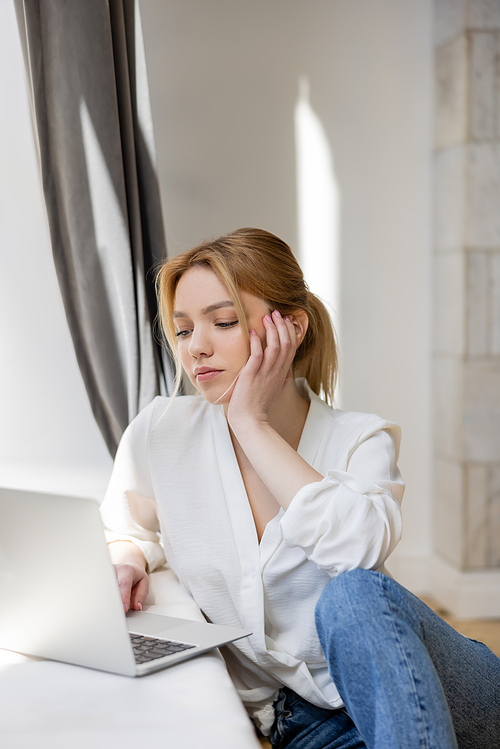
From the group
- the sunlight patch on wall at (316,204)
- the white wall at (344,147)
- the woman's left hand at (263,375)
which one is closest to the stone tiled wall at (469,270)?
the white wall at (344,147)

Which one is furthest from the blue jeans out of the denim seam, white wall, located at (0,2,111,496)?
white wall, located at (0,2,111,496)

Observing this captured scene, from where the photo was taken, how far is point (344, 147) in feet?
7.97

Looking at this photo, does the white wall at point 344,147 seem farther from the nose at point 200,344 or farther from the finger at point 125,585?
the finger at point 125,585

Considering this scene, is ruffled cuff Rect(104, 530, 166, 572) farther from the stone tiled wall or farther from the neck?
the stone tiled wall

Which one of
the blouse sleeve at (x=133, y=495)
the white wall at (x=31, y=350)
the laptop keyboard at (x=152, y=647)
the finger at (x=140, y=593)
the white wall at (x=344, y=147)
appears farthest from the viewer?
the white wall at (x=344, y=147)

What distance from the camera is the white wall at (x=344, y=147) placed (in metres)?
2.26

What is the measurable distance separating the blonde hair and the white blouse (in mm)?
71

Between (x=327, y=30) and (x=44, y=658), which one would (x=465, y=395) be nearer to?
(x=327, y=30)

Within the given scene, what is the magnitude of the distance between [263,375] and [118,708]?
673mm

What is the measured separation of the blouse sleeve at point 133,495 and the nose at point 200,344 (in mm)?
226

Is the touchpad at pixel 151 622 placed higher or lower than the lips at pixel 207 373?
lower

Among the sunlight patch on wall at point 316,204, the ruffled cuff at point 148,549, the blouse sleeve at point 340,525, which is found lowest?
the ruffled cuff at point 148,549

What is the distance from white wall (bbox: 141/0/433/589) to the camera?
89.1 inches

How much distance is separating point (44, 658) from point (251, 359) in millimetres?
632
